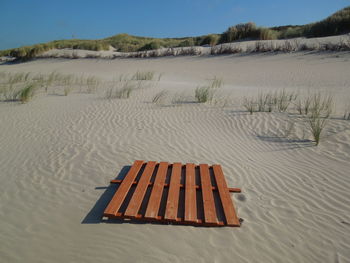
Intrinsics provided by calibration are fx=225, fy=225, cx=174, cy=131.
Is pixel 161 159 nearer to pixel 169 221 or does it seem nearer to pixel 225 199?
pixel 225 199

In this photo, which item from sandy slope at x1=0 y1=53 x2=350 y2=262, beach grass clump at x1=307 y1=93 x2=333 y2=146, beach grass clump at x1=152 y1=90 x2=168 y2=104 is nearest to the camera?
sandy slope at x1=0 y1=53 x2=350 y2=262

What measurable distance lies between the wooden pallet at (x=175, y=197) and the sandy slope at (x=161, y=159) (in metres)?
0.14

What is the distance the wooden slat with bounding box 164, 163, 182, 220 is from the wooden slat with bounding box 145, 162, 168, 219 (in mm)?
132

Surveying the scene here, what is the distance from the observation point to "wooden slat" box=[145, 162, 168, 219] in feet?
9.11

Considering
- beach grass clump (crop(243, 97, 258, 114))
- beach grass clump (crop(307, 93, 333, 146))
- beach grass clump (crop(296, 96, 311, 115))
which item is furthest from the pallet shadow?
beach grass clump (crop(296, 96, 311, 115))

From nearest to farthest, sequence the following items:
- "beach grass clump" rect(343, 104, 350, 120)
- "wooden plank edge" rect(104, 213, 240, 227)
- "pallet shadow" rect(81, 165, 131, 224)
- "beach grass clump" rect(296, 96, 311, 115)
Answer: "wooden plank edge" rect(104, 213, 240, 227) → "pallet shadow" rect(81, 165, 131, 224) → "beach grass clump" rect(343, 104, 350, 120) → "beach grass clump" rect(296, 96, 311, 115)

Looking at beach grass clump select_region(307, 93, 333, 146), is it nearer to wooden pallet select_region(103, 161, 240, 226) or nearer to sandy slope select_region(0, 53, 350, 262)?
sandy slope select_region(0, 53, 350, 262)

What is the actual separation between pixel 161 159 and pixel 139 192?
1.25 meters

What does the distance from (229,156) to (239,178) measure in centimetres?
79

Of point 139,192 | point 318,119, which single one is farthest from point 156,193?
point 318,119

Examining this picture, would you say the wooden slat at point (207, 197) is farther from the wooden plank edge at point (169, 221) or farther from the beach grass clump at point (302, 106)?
the beach grass clump at point (302, 106)

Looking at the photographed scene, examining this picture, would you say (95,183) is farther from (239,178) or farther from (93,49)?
(93,49)

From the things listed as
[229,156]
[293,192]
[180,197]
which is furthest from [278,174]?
[180,197]

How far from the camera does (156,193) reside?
10.5ft
